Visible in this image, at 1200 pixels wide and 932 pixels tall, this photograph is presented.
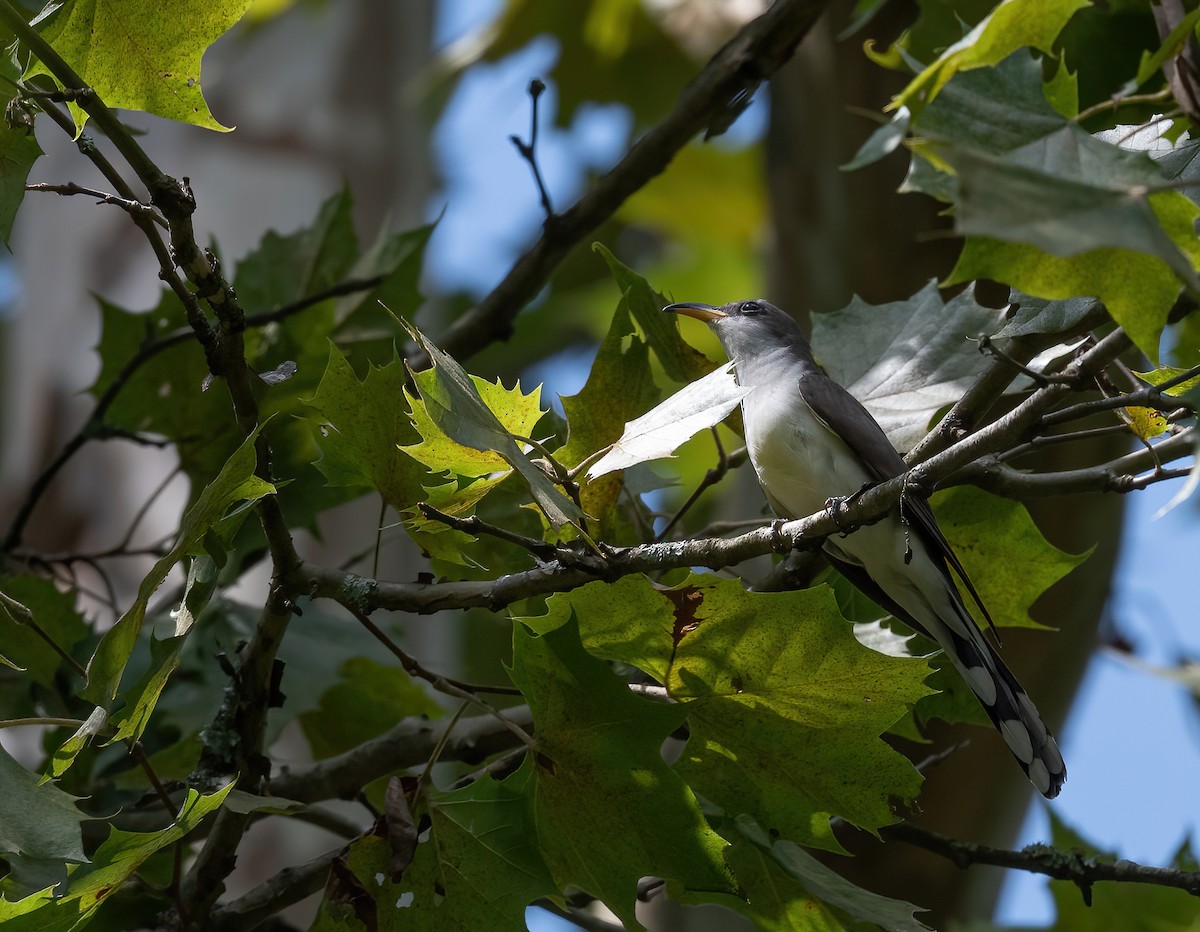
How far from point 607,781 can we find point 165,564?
0.73 m

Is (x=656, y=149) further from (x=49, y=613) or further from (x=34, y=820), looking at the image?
(x=34, y=820)

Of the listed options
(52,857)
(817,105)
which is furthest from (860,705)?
(817,105)

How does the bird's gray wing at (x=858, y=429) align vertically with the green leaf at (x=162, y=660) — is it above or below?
below

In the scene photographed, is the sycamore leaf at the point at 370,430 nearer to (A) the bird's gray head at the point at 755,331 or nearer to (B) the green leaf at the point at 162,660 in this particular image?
(B) the green leaf at the point at 162,660

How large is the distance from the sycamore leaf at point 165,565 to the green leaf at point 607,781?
462mm

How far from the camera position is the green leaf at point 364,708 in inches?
105

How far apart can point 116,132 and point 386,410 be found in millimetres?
610

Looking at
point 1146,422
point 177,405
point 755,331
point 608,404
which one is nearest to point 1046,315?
point 1146,422

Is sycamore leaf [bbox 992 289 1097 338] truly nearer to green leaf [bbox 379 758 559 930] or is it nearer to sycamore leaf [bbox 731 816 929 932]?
sycamore leaf [bbox 731 816 929 932]

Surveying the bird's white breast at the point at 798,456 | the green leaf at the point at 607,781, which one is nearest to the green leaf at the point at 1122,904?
the bird's white breast at the point at 798,456

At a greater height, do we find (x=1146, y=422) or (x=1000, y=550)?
(x=1146, y=422)

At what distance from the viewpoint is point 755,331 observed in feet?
11.8

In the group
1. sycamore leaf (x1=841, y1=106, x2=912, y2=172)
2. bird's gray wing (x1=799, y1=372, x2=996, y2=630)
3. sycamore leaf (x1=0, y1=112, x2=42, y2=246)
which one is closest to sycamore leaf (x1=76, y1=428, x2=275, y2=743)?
sycamore leaf (x1=0, y1=112, x2=42, y2=246)

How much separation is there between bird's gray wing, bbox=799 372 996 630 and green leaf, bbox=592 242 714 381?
1.23 feet
